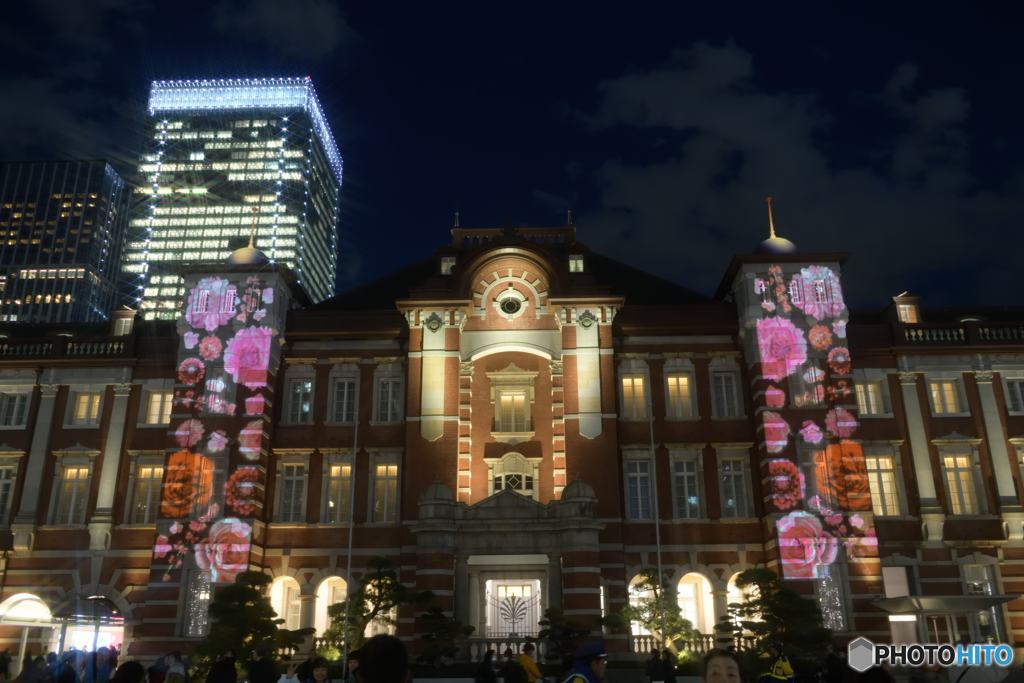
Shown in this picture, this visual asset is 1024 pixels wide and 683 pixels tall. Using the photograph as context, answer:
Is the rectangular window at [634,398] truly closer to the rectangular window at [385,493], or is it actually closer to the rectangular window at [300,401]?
the rectangular window at [385,493]

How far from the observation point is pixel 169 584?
101 feet

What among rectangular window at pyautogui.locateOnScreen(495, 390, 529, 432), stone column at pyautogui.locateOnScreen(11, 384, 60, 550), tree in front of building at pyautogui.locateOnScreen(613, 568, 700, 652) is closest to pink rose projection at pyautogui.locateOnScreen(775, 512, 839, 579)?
tree in front of building at pyautogui.locateOnScreen(613, 568, 700, 652)

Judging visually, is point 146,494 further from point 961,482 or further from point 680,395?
point 961,482

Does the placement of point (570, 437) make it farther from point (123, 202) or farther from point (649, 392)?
point (123, 202)

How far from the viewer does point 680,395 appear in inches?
1350

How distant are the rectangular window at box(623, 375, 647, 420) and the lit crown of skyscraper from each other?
11725 centimetres

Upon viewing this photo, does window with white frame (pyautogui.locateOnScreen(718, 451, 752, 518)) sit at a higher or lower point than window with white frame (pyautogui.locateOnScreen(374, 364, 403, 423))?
lower

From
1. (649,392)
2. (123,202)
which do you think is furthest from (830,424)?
(123,202)

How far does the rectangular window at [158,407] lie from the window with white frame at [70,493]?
9.30 feet

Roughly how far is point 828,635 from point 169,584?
21.5 meters

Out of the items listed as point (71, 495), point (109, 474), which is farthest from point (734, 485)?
point (71, 495)

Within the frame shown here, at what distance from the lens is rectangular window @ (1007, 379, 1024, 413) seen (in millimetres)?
34094

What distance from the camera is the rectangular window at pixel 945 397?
34.1 meters

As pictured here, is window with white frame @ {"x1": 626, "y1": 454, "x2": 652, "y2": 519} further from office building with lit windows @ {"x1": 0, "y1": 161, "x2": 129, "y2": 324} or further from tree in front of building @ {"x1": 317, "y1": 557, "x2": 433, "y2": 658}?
office building with lit windows @ {"x1": 0, "y1": 161, "x2": 129, "y2": 324}
